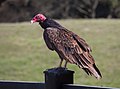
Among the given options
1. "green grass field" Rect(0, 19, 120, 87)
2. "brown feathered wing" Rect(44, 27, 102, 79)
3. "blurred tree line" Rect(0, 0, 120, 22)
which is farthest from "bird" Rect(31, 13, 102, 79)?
"blurred tree line" Rect(0, 0, 120, 22)

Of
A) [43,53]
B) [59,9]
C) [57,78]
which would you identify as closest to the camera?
[57,78]

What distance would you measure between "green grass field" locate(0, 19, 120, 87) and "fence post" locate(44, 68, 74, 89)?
6114 millimetres

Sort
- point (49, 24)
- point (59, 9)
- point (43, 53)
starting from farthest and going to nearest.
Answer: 1. point (59, 9)
2. point (43, 53)
3. point (49, 24)

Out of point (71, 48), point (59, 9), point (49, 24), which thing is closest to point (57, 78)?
point (71, 48)

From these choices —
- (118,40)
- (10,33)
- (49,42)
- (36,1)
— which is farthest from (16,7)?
(49,42)

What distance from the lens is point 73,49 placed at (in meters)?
3.14

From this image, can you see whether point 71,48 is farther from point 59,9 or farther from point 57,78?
point 59,9

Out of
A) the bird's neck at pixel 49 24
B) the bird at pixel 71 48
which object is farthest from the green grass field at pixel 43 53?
the bird at pixel 71 48

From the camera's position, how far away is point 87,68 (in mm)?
3074

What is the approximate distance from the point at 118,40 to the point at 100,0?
13509mm

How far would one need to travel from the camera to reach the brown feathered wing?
3.08 meters

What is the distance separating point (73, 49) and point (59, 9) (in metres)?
22.6

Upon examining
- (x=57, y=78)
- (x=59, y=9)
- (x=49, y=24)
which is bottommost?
(x=57, y=78)

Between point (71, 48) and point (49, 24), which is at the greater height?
point (49, 24)
